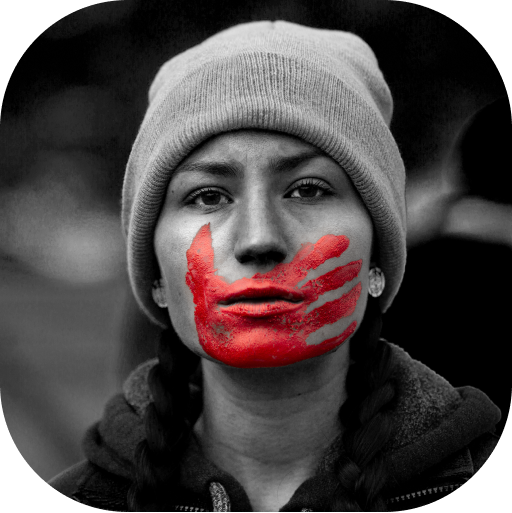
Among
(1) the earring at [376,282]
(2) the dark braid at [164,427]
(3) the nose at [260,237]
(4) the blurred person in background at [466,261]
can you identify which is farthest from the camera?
(4) the blurred person in background at [466,261]

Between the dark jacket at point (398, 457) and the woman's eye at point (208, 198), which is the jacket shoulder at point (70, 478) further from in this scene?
the woman's eye at point (208, 198)

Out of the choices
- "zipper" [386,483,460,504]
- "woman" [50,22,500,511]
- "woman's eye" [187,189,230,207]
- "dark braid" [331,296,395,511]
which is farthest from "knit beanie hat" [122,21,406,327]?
"zipper" [386,483,460,504]

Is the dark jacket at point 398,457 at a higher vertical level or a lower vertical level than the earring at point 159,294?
lower

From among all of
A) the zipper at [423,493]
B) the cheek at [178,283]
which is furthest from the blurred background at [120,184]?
the cheek at [178,283]

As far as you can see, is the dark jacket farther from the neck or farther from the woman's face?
the woman's face

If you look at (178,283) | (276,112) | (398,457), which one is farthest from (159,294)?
(398,457)

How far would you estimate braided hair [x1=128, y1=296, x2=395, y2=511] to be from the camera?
2170 millimetres

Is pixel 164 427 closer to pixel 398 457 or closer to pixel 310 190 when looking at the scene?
pixel 398 457

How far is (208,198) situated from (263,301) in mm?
426

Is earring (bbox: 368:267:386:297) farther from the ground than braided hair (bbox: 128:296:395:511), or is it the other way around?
earring (bbox: 368:267:386:297)

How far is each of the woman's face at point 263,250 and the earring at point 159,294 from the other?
0.65 feet

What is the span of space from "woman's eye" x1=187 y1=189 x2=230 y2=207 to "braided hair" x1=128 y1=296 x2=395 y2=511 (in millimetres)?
632

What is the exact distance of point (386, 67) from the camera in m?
2.71

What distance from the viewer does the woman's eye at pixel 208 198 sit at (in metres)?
2.20
